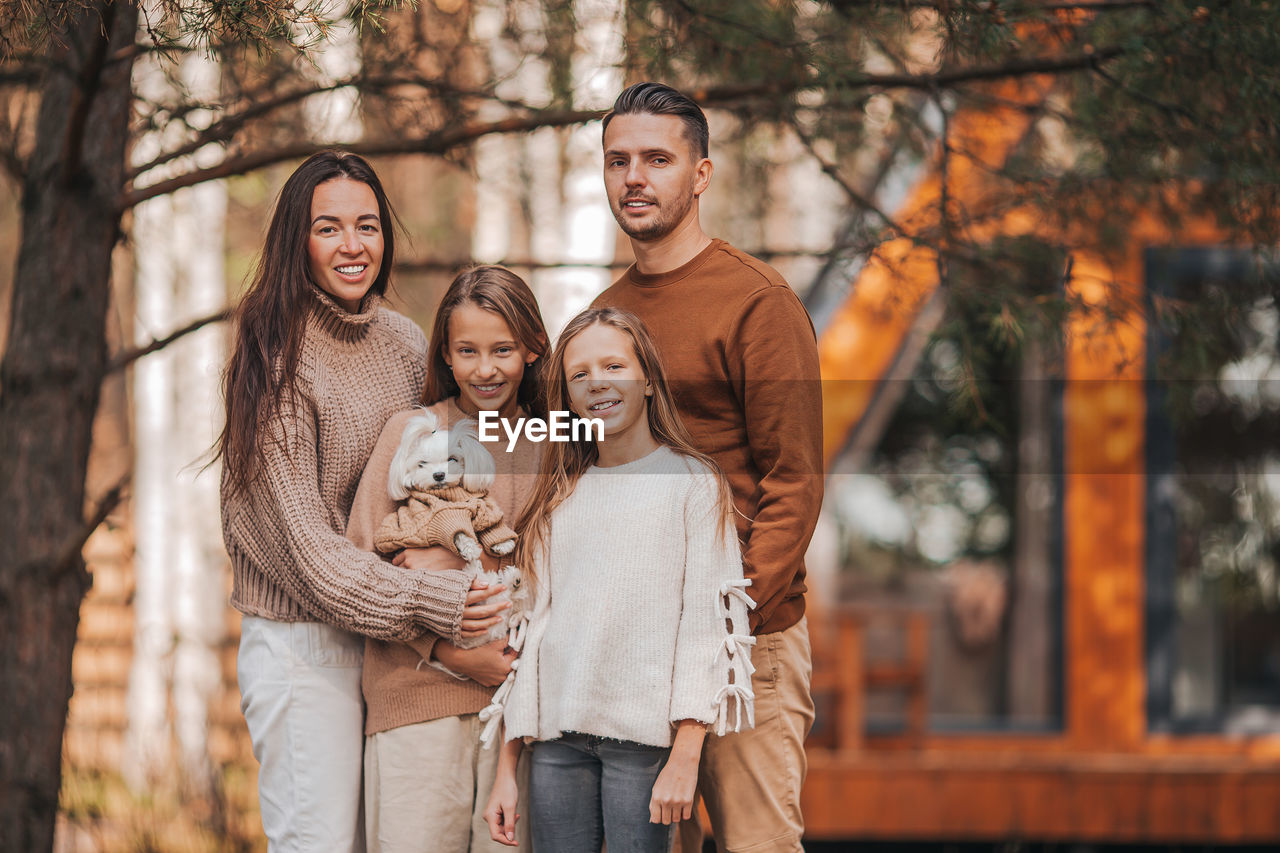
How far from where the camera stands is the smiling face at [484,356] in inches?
88.7

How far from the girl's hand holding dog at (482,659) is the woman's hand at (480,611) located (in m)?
0.03

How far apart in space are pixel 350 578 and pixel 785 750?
0.86 metres

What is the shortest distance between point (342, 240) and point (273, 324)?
0.67 feet

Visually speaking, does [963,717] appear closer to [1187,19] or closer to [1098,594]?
[1098,594]

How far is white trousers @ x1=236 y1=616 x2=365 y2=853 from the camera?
224 centimetres

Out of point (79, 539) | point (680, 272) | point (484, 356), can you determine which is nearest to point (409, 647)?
point (484, 356)

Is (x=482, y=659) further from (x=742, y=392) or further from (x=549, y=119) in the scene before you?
(x=549, y=119)

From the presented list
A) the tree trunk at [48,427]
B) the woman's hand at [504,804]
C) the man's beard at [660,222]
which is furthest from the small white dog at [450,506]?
the tree trunk at [48,427]

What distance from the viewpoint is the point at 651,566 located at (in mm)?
2107

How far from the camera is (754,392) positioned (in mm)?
2180

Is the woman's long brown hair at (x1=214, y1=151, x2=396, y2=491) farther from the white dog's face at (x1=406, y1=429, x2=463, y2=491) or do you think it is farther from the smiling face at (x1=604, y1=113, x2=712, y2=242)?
the smiling face at (x1=604, y1=113, x2=712, y2=242)

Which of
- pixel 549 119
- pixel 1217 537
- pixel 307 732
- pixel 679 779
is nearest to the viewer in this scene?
pixel 679 779

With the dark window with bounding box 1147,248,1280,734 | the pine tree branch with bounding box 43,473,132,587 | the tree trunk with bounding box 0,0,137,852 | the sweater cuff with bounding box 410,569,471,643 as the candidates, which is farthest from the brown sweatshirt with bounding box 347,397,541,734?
the dark window with bounding box 1147,248,1280,734

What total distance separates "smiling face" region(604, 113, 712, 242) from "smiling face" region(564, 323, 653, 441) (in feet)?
0.75
